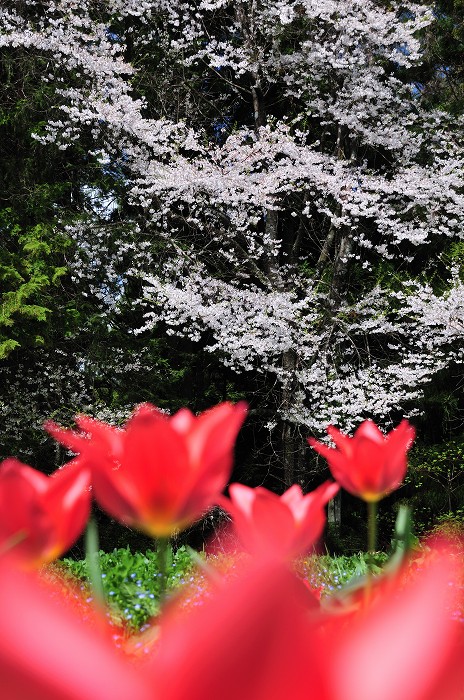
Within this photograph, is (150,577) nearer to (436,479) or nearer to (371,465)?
(371,465)

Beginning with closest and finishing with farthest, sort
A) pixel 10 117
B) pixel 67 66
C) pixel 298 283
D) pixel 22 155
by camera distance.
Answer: pixel 67 66 → pixel 298 283 → pixel 10 117 → pixel 22 155

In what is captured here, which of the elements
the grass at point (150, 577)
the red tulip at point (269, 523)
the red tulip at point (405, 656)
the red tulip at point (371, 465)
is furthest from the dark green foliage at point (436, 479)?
the red tulip at point (405, 656)

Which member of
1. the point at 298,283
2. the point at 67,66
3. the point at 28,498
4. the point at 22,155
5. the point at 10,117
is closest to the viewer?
the point at 28,498

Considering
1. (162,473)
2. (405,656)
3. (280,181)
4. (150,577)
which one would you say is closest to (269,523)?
(162,473)

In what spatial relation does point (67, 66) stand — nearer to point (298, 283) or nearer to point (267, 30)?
point (267, 30)

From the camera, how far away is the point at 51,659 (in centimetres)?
14

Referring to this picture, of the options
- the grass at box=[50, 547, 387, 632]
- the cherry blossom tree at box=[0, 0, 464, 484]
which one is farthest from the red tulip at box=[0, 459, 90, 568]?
the cherry blossom tree at box=[0, 0, 464, 484]

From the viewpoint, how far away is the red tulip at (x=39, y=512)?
0.43m

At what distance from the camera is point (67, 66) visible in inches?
288

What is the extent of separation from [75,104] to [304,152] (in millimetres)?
2645

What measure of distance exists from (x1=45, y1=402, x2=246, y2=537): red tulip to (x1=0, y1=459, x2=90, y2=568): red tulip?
29 mm

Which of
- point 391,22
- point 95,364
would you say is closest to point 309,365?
point 95,364

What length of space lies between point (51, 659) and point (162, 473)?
0.27 metres

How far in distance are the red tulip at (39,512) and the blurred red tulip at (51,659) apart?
0.27 meters
